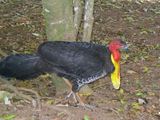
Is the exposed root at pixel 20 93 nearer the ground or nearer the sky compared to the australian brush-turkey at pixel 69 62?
nearer the ground

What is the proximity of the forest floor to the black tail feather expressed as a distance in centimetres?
31

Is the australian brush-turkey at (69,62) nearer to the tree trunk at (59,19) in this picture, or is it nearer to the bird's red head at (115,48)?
the bird's red head at (115,48)

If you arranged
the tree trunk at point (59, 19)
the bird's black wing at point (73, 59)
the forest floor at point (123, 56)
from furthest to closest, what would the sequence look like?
the tree trunk at point (59, 19)
the forest floor at point (123, 56)
the bird's black wing at point (73, 59)

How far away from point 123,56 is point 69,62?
2826 mm

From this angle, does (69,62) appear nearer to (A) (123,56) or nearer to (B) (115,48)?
(B) (115,48)

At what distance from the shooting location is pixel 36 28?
9133 mm

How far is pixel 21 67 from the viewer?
213 inches

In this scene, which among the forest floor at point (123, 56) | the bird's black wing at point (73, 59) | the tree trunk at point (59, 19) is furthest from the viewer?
the tree trunk at point (59, 19)

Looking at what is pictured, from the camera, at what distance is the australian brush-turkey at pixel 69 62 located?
17.0 feet

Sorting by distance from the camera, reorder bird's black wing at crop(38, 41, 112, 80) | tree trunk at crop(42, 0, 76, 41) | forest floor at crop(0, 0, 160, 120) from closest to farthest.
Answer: bird's black wing at crop(38, 41, 112, 80)
forest floor at crop(0, 0, 160, 120)
tree trunk at crop(42, 0, 76, 41)

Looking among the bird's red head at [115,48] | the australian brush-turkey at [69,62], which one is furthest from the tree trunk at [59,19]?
the bird's red head at [115,48]

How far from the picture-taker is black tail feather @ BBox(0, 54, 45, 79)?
17.6ft

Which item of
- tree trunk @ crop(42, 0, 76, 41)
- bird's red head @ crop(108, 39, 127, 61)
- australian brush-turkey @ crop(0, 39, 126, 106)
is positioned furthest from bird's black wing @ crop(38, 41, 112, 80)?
tree trunk @ crop(42, 0, 76, 41)

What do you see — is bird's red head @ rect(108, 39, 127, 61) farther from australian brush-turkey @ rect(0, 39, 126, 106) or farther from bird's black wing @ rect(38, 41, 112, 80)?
bird's black wing @ rect(38, 41, 112, 80)
